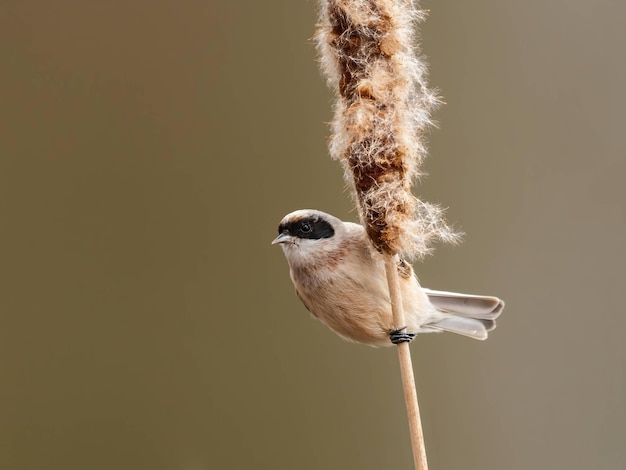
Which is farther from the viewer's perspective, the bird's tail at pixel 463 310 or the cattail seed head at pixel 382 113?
the bird's tail at pixel 463 310

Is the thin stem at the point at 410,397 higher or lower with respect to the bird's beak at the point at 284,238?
lower

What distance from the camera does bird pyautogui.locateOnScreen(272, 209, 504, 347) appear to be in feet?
2.78

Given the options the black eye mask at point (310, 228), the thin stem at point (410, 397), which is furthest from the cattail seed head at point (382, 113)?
the black eye mask at point (310, 228)

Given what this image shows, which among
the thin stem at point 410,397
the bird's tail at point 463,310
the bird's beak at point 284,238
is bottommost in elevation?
the thin stem at point 410,397

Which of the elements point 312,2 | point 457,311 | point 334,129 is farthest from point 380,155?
point 312,2

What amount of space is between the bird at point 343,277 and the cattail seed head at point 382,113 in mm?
59

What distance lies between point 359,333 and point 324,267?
3.8 inches

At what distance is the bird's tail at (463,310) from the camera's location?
114 cm

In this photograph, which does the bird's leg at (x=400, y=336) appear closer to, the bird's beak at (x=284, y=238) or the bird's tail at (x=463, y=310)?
the bird's beak at (x=284, y=238)

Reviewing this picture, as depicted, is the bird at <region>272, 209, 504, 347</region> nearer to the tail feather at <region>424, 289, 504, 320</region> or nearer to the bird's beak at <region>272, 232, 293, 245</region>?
the bird's beak at <region>272, 232, 293, 245</region>

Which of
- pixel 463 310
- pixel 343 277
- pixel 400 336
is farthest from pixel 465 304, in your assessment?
pixel 400 336

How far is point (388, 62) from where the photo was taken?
70 centimetres

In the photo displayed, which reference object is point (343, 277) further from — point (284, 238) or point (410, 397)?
point (410, 397)

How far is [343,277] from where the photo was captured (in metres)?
0.86
